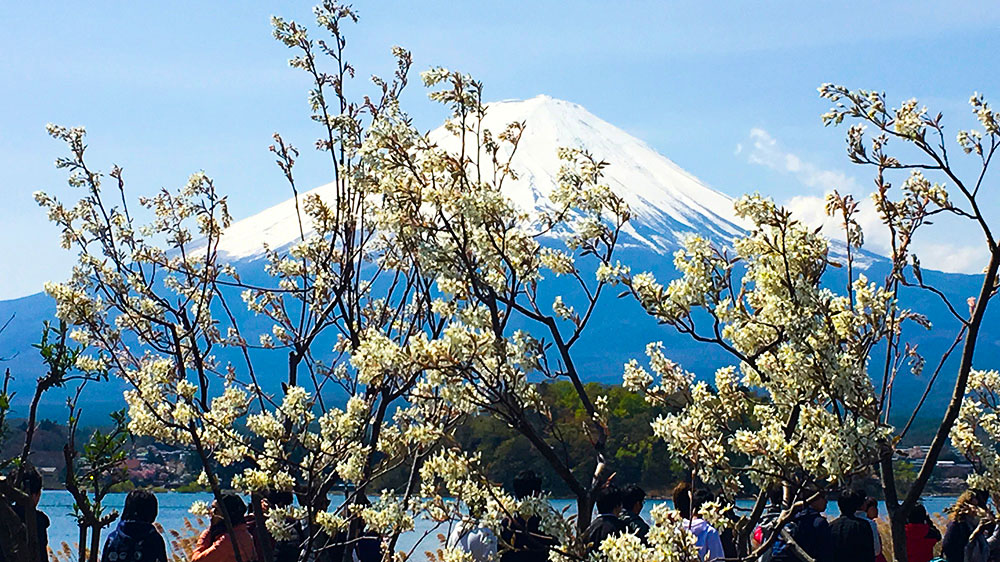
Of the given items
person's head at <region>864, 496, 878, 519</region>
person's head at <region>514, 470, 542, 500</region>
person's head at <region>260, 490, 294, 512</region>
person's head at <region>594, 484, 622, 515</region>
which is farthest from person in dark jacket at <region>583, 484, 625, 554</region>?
person's head at <region>864, 496, 878, 519</region>

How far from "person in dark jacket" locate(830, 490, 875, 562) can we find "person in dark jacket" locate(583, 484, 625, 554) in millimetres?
1447

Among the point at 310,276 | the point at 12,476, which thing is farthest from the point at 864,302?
the point at 310,276

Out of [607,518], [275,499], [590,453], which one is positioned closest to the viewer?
[607,518]

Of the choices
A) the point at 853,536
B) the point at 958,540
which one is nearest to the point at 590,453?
the point at 958,540

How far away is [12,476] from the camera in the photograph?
17.2 feet

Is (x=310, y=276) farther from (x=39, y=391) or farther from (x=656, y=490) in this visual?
(x=656, y=490)

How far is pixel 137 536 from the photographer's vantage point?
714 cm

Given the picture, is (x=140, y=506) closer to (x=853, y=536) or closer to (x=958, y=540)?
(x=853, y=536)

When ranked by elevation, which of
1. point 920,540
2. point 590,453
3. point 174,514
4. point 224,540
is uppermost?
point 174,514

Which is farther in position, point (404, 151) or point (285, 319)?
point (285, 319)

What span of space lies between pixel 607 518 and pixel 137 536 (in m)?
2.98

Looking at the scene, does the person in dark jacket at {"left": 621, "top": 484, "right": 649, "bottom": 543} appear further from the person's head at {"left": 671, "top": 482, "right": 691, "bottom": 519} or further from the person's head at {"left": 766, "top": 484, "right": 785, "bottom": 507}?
the person's head at {"left": 766, "top": 484, "right": 785, "bottom": 507}

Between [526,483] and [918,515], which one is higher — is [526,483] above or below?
above

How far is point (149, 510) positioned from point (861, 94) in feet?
17.0
